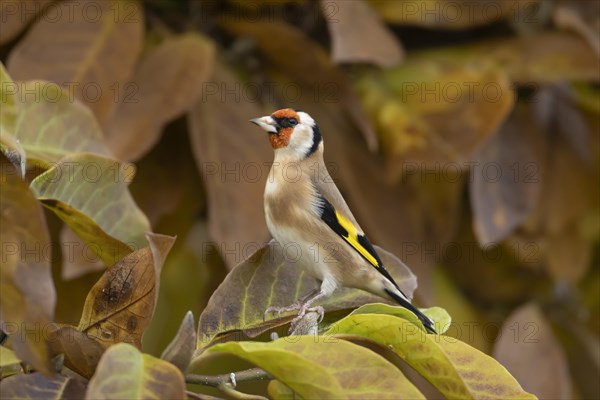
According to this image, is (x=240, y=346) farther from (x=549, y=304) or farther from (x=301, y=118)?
(x=549, y=304)

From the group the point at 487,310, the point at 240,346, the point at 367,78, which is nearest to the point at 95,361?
the point at 240,346

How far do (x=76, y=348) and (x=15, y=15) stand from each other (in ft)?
3.30

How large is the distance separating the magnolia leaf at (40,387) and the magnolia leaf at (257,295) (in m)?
0.18

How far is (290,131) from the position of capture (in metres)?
1.56

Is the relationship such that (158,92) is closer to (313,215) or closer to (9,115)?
(313,215)

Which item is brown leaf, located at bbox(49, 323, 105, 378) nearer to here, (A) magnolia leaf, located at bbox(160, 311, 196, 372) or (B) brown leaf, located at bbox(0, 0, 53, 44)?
(A) magnolia leaf, located at bbox(160, 311, 196, 372)

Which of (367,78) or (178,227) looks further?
(367,78)

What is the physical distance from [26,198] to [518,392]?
0.44 meters

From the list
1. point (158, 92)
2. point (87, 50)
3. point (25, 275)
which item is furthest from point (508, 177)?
point (25, 275)

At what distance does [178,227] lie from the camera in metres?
1.88

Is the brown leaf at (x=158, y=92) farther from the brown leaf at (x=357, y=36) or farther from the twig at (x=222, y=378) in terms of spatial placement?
the twig at (x=222, y=378)

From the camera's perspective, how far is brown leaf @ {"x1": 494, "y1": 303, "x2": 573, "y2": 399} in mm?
2025

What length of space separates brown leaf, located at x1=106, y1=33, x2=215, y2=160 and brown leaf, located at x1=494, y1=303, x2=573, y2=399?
820mm

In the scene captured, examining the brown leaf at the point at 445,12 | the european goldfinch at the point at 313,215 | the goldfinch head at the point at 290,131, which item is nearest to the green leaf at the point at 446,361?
the european goldfinch at the point at 313,215
